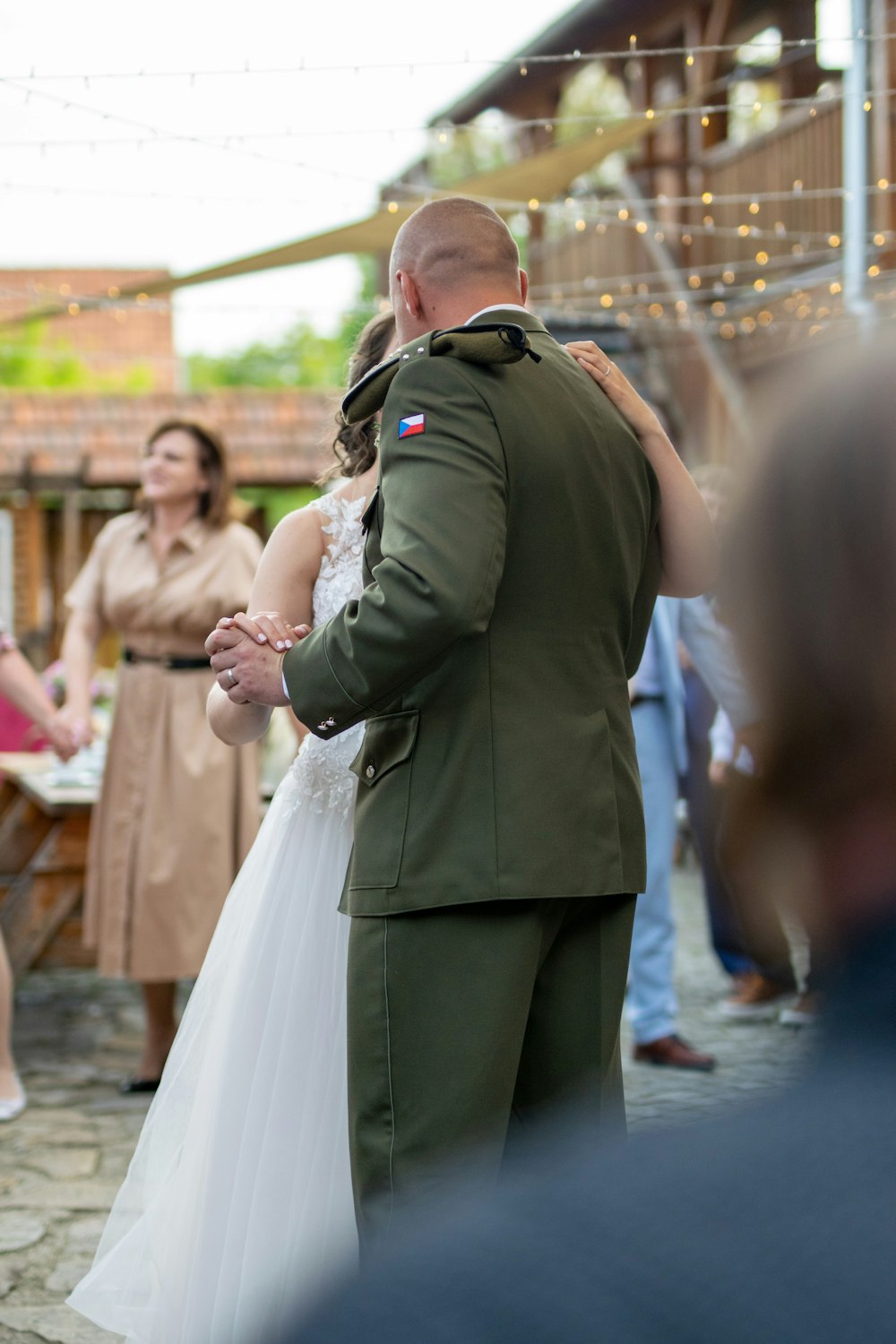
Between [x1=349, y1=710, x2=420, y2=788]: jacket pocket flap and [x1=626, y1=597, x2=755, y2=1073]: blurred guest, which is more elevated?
[x1=349, y1=710, x2=420, y2=788]: jacket pocket flap

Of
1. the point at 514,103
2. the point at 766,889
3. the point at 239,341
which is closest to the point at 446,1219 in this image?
the point at 766,889

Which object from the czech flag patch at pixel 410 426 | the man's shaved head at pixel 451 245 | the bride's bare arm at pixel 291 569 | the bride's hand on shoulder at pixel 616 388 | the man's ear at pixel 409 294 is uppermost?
the man's shaved head at pixel 451 245

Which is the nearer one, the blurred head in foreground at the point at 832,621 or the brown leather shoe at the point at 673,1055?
the blurred head in foreground at the point at 832,621

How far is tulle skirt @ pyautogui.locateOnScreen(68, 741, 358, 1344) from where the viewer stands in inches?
101

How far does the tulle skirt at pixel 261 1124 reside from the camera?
255 cm

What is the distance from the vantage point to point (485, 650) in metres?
2.02

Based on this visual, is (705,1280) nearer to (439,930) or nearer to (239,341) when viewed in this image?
Result: (439,930)

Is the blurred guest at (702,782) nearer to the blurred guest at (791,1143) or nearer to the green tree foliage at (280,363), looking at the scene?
the blurred guest at (791,1143)

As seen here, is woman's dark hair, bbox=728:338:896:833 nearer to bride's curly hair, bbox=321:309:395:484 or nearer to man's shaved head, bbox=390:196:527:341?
man's shaved head, bbox=390:196:527:341

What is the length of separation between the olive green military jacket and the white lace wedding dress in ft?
1.88

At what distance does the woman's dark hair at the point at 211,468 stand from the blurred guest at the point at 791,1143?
4.20 m

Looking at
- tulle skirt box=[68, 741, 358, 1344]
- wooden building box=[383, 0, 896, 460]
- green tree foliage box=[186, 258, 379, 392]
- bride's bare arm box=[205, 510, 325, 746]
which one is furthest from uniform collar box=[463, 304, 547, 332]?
green tree foliage box=[186, 258, 379, 392]

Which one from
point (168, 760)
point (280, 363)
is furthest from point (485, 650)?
point (280, 363)

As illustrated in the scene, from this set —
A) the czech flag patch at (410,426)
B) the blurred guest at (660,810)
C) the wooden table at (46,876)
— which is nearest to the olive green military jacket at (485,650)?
the czech flag patch at (410,426)
